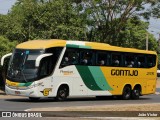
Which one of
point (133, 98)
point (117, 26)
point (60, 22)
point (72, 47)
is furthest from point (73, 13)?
point (72, 47)

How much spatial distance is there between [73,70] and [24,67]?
2872mm

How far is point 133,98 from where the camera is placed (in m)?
30.2

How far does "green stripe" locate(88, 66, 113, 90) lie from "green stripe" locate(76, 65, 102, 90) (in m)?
0.18

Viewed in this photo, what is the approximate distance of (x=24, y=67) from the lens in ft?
77.1

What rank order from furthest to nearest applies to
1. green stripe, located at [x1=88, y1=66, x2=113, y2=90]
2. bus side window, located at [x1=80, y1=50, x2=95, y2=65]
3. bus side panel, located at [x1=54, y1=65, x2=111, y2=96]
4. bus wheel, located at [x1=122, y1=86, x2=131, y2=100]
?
bus wheel, located at [x1=122, y1=86, x2=131, y2=100] < green stripe, located at [x1=88, y1=66, x2=113, y2=90] < bus side window, located at [x1=80, y1=50, x2=95, y2=65] < bus side panel, located at [x1=54, y1=65, x2=111, y2=96]

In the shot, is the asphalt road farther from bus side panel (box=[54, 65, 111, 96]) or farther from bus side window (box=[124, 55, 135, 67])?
bus side window (box=[124, 55, 135, 67])

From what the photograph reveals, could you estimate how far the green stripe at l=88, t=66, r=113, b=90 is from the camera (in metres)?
26.3

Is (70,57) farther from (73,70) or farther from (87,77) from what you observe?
(87,77)

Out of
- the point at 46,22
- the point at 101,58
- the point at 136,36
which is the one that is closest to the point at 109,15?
the point at 46,22

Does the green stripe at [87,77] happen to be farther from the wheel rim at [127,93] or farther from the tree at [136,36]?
the tree at [136,36]

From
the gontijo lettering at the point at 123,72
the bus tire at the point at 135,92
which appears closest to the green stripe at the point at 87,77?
the gontijo lettering at the point at 123,72

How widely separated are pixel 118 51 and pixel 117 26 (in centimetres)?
1182


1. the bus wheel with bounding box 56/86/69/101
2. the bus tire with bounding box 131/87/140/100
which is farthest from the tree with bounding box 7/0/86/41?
the bus wheel with bounding box 56/86/69/101

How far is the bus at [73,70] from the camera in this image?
23.4 metres
